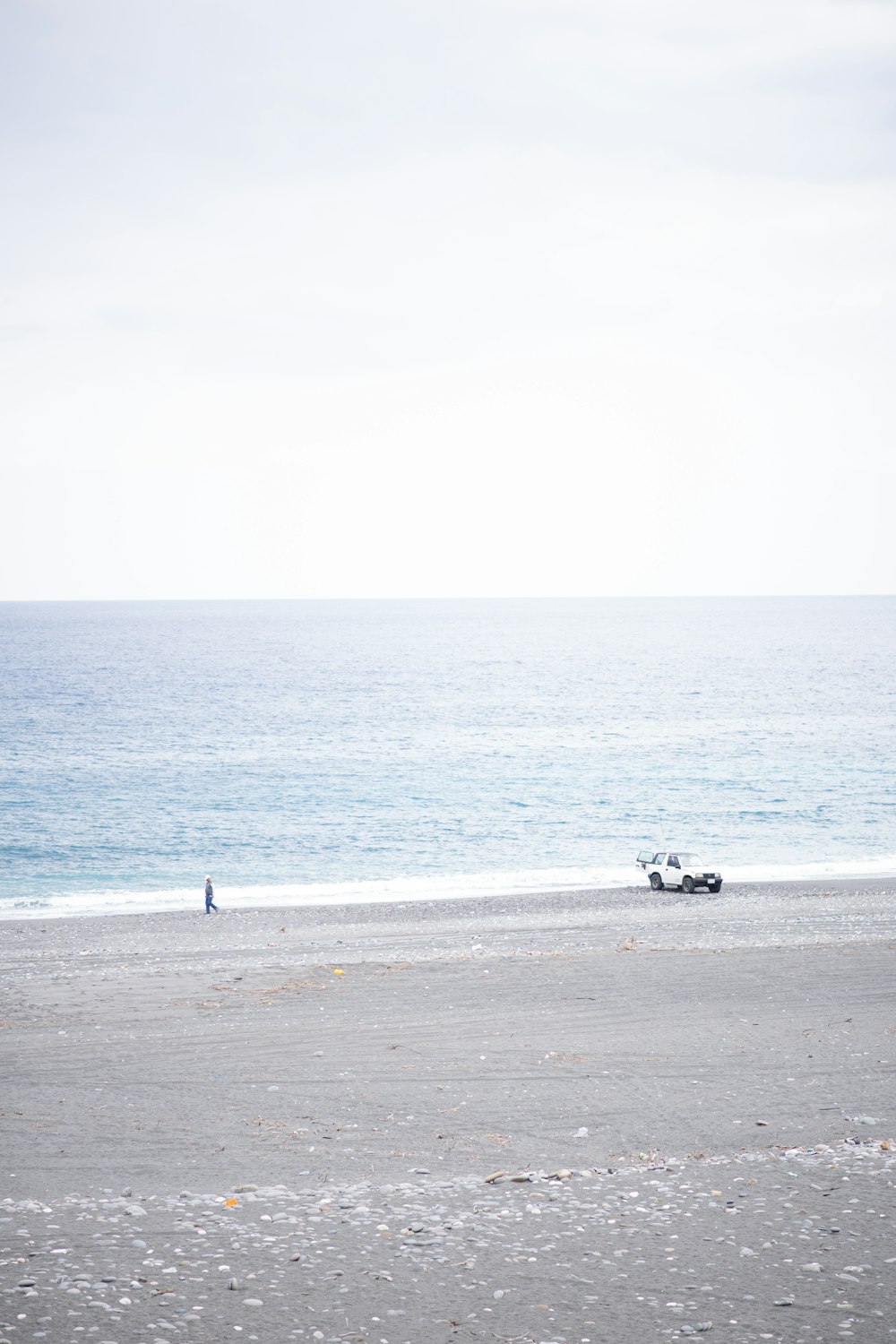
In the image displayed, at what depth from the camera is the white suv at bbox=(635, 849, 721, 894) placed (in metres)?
38.6

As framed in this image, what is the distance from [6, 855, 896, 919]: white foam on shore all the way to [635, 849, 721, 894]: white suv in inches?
55.7

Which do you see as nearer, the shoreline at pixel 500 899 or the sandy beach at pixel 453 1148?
the sandy beach at pixel 453 1148

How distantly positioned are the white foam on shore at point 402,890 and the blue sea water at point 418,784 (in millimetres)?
193

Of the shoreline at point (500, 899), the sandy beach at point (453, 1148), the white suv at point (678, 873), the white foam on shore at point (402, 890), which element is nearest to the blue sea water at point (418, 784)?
the white foam on shore at point (402, 890)

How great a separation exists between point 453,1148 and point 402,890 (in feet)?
92.4

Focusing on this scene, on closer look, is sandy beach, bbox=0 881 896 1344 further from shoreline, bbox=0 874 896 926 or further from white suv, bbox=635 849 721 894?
white suv, bbox=635 849 721 894

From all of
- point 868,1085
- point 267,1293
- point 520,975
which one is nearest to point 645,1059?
point 868,1085

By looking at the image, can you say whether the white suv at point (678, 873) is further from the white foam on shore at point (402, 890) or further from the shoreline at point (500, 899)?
the white foam on shore at point (402, 890)

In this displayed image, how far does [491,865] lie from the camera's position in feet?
154

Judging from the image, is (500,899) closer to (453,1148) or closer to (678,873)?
(678,873)

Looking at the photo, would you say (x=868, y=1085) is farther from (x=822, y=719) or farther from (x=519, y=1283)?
(x=822, y=719)

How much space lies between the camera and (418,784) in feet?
213

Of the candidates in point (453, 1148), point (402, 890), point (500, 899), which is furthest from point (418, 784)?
point (453, 1148)

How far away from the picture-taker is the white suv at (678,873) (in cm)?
3862
